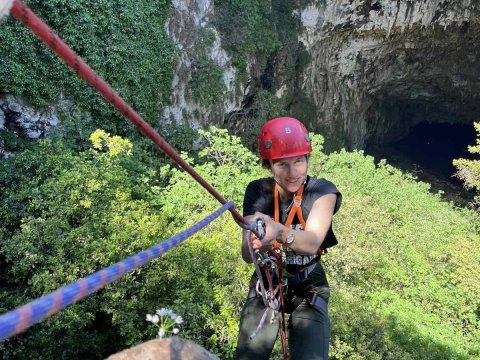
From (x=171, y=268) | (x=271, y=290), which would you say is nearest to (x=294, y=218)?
(x=271, y=290)

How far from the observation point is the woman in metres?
2.26

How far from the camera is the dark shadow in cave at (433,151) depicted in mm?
21000

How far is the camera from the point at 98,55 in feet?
28.3

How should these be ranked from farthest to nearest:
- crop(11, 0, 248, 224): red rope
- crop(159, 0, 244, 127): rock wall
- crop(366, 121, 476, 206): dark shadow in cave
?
crop(366, 121, 476, 206): dark shadow in cave → crop(159, 0, 244, 127): rock wall → crop(11, 0, 248, 224): red rope

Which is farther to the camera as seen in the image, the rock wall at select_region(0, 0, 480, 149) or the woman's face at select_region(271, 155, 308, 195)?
the rock wall at select_region(0, 0, 480, 149)

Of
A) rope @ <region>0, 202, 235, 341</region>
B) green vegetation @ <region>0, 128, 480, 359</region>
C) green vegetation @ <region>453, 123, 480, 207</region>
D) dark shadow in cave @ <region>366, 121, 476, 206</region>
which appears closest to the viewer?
rope @ <region>0, 202, 235, 341</region>

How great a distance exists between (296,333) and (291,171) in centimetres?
95

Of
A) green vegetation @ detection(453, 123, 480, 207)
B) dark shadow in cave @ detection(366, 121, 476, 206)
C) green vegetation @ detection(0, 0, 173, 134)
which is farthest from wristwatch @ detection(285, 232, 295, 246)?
dark shadow in cave @ detection(366, 121, 476, 206)

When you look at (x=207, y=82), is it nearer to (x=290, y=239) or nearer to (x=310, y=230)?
(x=310, y=230)

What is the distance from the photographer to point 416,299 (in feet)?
26.4

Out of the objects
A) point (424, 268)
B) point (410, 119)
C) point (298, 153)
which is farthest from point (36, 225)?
point (410, 119)

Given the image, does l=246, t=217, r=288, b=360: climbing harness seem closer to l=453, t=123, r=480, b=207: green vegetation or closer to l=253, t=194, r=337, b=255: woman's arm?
l=253, t=194, r=337, b=255: woman's arm

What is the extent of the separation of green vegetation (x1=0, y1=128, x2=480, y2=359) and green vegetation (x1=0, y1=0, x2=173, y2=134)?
56.6 inches

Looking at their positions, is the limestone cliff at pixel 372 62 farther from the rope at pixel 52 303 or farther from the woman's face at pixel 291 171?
the rope at pixel 52 303
